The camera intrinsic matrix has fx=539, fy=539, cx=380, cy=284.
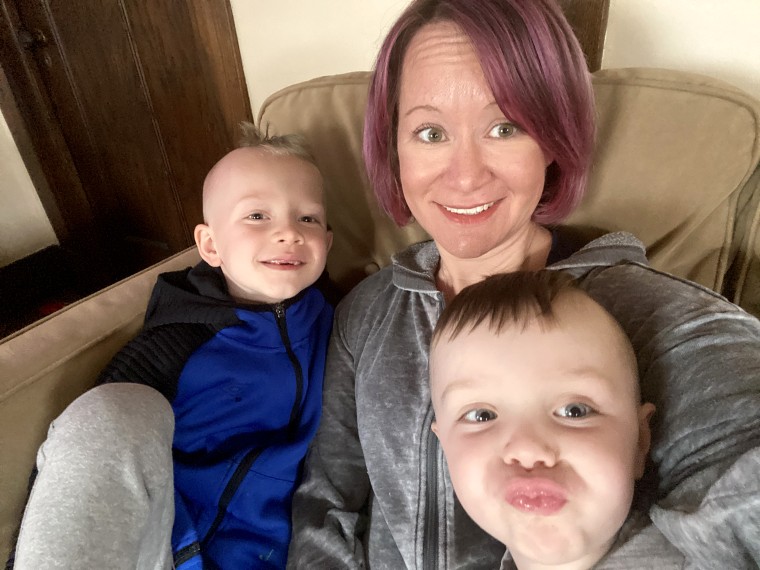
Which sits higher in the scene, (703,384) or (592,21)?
(592,21)

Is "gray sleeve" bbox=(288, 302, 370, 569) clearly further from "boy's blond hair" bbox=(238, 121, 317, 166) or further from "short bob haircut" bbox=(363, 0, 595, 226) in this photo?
"short bob haircut" bbox=(363, 0, 595, 226)

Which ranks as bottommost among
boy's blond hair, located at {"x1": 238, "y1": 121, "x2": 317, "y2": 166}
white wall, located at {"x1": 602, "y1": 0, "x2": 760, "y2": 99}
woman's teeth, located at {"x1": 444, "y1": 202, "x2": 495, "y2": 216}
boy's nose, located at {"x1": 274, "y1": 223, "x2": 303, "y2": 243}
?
boy's nose, located at {"x1": 274, "y1": 223, "x2": 303, "y2": 243}

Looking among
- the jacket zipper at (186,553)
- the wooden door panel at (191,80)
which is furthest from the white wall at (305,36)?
the jacket zipper at (186,553)

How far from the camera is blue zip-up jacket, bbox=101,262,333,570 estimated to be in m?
0.98

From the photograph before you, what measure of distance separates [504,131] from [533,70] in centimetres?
10

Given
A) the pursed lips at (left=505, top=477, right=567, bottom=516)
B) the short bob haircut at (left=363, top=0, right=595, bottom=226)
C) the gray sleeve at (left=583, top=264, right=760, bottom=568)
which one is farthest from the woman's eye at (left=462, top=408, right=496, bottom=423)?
the short bob haircut at (left=363, top=0, right=595, bottom=226)

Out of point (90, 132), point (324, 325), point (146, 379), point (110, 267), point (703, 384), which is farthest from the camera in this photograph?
point (110, 267)

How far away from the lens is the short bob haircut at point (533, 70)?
31.0 inches

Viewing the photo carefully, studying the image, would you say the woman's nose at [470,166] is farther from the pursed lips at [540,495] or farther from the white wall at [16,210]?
the white wall at [16,210]

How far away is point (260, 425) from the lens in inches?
41.9

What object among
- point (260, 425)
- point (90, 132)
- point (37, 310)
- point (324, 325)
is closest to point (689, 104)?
point (324, 325)

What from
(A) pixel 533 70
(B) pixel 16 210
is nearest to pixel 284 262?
(A) pixel 533 70

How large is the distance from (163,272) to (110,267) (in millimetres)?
1961

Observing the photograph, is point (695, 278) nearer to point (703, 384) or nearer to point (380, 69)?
point (703, 384)
